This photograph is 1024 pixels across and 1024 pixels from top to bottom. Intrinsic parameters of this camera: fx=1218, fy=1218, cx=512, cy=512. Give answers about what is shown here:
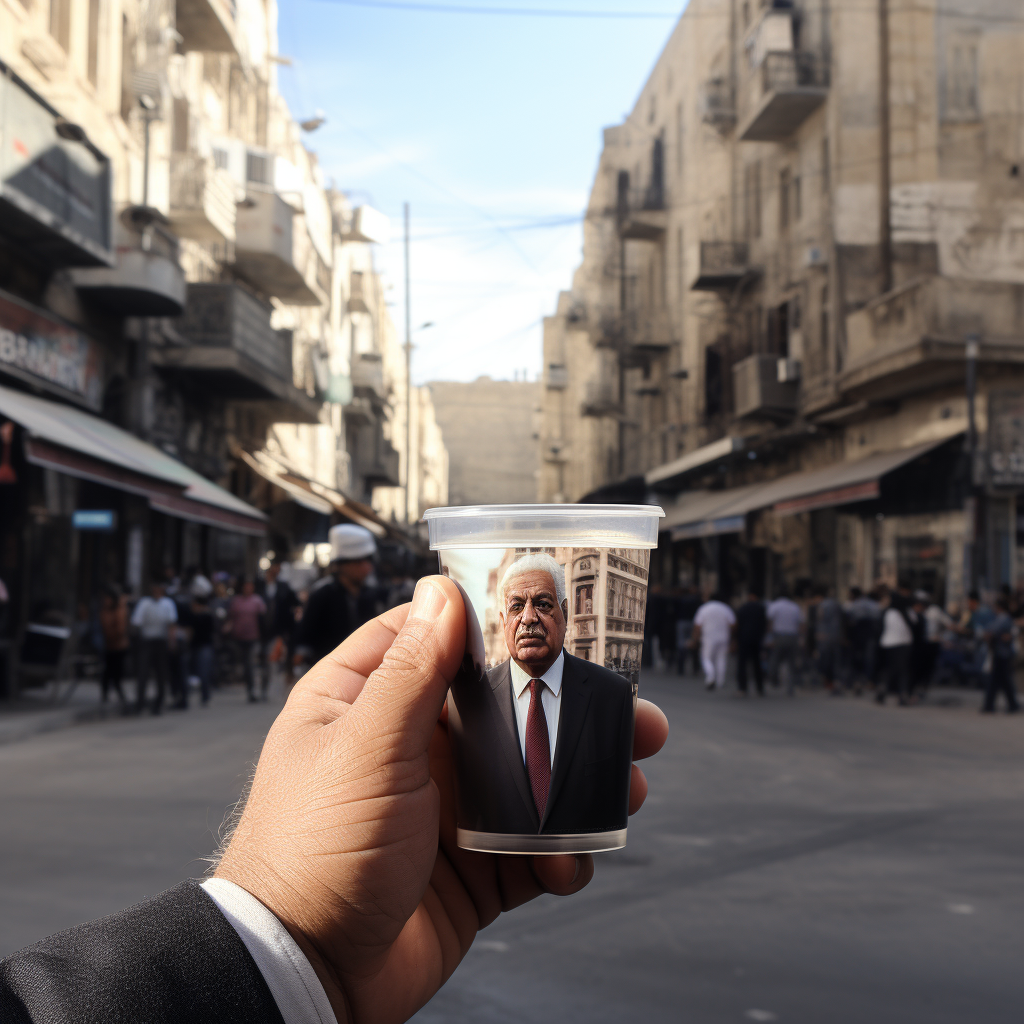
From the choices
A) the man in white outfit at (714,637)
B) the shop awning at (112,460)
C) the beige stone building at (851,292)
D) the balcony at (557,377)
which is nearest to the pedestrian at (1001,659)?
the beige stone building at (851,292)


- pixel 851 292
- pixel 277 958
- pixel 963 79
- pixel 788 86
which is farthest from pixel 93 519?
pixel 963 79

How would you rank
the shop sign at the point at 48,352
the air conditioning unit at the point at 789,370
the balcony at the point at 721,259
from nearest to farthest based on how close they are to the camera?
1. the shop sign at the point at 48,352
2. the air conditioning unit at the point at 789,370
3. the balcony at the point at 721,259

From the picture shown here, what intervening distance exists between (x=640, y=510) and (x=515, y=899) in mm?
777

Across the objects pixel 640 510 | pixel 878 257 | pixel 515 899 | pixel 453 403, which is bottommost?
pixel 515 899

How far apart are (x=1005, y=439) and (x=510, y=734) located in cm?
2135

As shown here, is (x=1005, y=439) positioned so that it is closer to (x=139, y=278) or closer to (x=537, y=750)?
(x=139, y=278)

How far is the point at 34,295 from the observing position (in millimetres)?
19281

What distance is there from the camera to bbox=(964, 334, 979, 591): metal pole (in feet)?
67.3

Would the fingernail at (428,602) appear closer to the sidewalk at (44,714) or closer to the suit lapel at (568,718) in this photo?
the suit lapel at (568,718)

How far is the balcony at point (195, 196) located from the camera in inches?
999

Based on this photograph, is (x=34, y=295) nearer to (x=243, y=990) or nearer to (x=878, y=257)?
(x=878, y=257)

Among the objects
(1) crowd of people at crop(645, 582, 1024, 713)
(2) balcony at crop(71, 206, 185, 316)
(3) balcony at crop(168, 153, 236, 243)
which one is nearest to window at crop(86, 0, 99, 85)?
(2) balcony at crop(71, 206, 185, 316)

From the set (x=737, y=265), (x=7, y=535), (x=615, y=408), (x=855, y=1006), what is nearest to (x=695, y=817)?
(x=855, y=1006)

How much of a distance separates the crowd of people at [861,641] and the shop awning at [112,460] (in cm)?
762
